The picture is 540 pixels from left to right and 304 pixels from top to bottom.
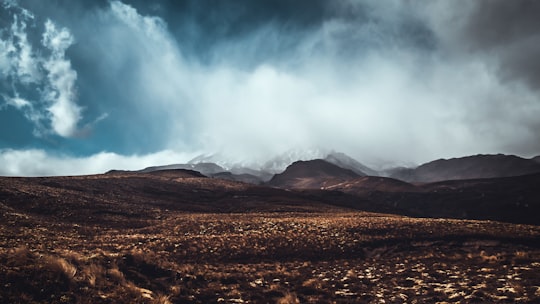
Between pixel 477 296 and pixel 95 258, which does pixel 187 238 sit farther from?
pixel 477 296

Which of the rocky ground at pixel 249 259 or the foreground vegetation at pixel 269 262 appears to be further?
the rocky ground at pixel 249 259

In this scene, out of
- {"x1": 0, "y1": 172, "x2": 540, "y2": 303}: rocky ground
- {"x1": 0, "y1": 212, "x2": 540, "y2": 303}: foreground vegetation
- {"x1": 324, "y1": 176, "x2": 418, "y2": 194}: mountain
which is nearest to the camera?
{"x1": 0, "y1": 212, "x2": 540, "y2": 303}: foreground vegetation

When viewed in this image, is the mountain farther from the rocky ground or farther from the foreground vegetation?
→ the foreground vegetation

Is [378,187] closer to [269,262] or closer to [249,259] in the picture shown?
[269,262]

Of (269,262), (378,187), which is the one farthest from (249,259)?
(378,187)

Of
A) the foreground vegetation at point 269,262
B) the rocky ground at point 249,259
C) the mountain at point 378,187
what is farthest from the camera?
the mountain at point 378,187

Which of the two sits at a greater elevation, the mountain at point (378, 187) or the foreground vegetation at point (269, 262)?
the mountain at point (378, 187)

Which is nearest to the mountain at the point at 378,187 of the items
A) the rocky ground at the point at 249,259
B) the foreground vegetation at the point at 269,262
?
the rocky ground at the point at 249,259

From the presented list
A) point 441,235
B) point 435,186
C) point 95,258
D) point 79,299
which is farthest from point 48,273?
point 435,186

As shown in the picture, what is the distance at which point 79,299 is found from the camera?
12.1 m

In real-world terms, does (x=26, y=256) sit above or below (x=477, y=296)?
above

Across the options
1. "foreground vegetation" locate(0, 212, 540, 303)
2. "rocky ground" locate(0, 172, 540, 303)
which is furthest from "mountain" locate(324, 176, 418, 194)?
"foreground vegetation" locate(0, 212, 540, 303)

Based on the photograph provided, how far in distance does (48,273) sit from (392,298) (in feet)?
53.7

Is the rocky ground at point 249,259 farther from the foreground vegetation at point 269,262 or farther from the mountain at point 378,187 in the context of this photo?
the mountain at point 378,187
